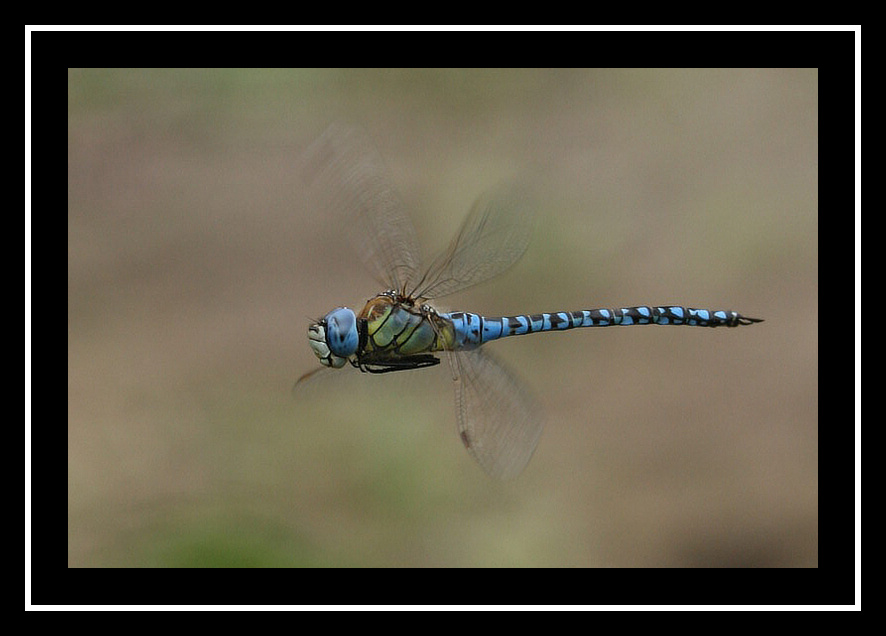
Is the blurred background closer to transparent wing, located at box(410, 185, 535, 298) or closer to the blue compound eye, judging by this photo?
transparent wing, located at box(410, 185, 535, 298)

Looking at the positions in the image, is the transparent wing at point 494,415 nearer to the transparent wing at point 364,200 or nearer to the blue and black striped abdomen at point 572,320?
the blue and black striped abdomen at point 572,320

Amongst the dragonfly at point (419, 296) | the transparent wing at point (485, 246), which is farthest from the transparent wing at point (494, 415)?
the transparent wing at point (485, 246)

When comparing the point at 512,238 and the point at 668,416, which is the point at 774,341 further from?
the point at 512,238

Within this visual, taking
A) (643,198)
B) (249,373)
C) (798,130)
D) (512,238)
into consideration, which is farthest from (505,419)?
(798,130)

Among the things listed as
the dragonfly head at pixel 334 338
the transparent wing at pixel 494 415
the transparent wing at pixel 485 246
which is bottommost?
the transparent wing at pixel 494 415

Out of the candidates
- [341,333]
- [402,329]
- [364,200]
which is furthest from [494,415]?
[364,200]

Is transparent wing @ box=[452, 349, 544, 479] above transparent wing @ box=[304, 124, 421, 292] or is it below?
below

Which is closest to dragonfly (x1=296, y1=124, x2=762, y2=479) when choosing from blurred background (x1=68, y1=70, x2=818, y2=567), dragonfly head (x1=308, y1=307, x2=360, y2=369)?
dragonfly head (x1=308, y1=307, x2=360, y2=369)
